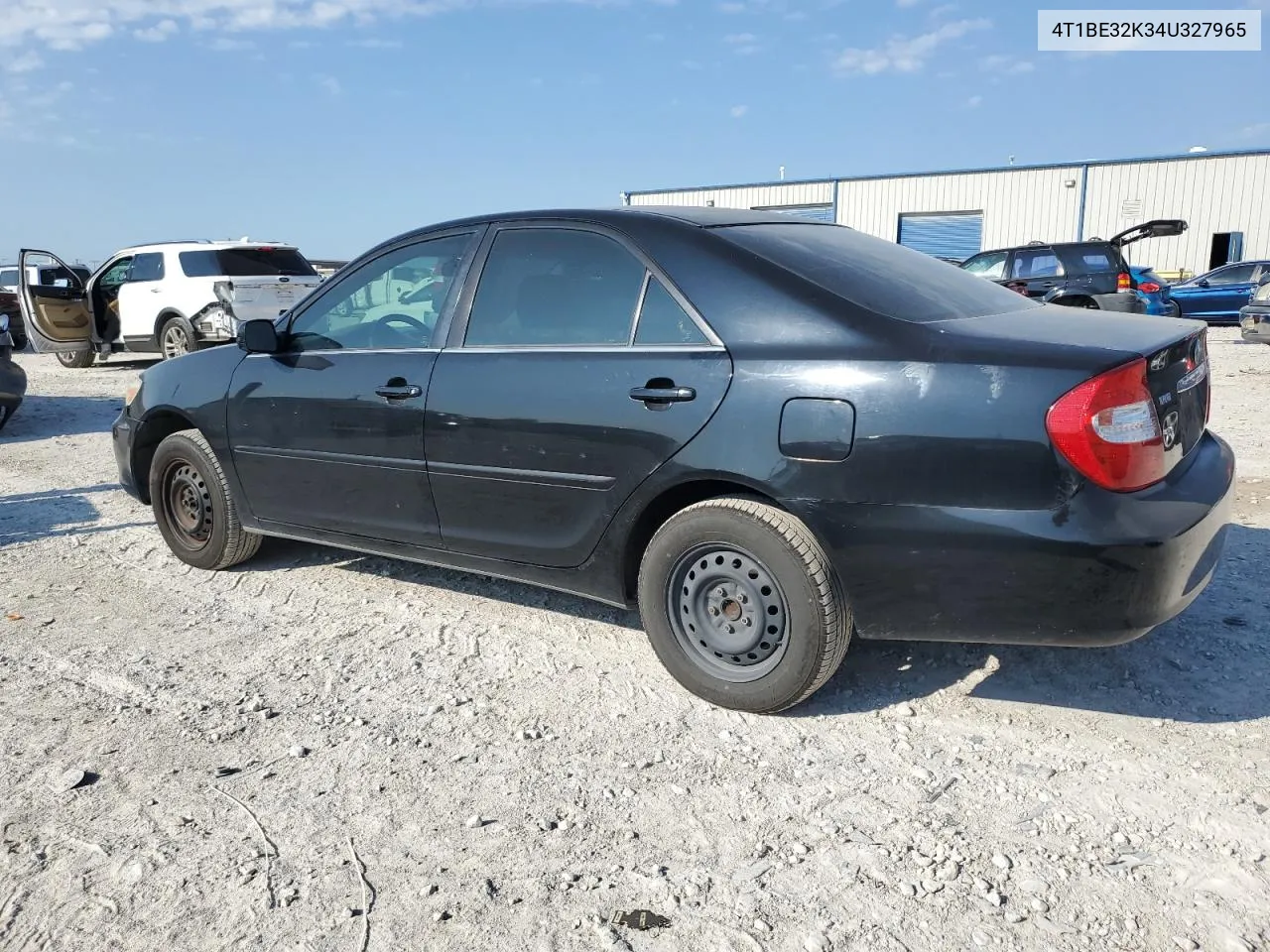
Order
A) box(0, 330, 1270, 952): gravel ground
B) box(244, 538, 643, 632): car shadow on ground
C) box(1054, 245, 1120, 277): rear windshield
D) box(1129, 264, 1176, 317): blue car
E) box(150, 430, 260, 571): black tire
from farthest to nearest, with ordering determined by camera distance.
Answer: box(1129, 264, 1176, 317): blue car
box(1054, 245, 1120, 277): rear windshield
box(150, 430, 260, 571): black tire
box(244, 538, 643, 632): car shadow on ground
box(0, 330, 1270, 952): gravel ground

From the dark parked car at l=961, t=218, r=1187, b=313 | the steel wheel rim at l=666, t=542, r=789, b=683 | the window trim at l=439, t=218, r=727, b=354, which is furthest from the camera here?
the dark parked car at l=961, t=218, r=1187, b=313

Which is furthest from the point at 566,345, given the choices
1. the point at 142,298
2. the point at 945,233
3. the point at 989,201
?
the point at 945,233

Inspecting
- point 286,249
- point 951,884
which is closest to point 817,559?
point 951,884

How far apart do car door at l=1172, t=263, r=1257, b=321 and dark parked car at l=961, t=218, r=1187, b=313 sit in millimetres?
4495

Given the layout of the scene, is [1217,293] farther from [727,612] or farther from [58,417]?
[58,417]

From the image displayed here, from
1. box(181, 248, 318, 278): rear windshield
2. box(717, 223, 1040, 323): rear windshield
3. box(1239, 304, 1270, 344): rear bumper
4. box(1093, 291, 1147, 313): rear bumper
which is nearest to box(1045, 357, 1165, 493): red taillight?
box(717, 223, 1040, 323): rear windshield

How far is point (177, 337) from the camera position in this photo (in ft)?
41.7

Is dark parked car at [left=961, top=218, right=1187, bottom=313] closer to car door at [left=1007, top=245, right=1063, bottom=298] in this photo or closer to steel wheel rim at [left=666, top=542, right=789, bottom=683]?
car door at [left=1007, top=245, right=1063, bottom=298]

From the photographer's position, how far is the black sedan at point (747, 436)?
2.68 m

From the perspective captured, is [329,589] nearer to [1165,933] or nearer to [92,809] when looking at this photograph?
[92,809]

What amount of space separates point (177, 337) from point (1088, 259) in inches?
495

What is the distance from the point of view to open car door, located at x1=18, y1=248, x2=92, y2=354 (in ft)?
42.2

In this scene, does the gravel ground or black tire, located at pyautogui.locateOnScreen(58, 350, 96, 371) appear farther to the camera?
black tire, located at pyautogui.locateOnScreen(58, 350, 96, 371)

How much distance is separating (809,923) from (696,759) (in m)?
0.78
